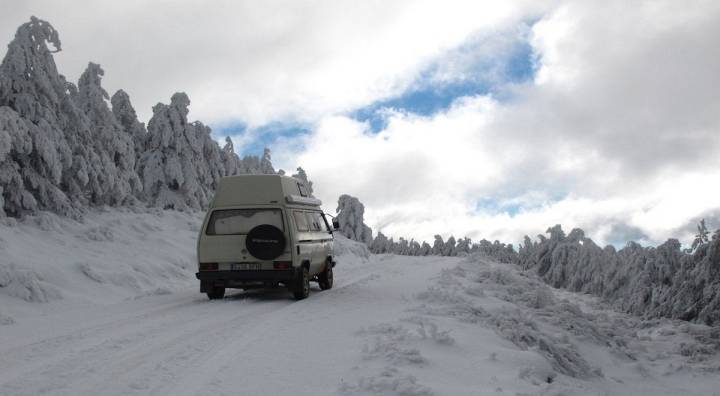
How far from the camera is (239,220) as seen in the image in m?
11.8

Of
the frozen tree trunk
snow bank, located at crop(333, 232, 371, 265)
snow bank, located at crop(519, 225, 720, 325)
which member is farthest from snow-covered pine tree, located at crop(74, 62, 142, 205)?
the frozen tree trunk

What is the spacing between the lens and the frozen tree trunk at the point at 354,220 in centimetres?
6762

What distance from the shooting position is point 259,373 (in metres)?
5.46

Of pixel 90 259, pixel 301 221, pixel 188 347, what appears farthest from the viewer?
pixel 90 259

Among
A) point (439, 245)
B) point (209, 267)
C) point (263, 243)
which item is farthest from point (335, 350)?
point (439, 245)

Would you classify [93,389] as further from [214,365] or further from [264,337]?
[264,337]

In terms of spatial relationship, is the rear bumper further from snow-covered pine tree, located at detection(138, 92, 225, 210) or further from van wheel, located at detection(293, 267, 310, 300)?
snow-covered pine tree, located at detection(138, 92, 225, 210)

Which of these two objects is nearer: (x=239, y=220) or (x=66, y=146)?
(x=239, y=220)

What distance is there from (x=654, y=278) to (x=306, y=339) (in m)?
14.5

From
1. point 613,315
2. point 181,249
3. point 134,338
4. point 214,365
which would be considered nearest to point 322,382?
point 214,365

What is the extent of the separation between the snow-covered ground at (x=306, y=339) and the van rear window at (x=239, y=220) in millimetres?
1626

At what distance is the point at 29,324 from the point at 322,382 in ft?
21.8

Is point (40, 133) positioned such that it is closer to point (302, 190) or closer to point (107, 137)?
point (107, 137)

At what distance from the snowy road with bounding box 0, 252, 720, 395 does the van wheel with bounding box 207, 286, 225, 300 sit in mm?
203
